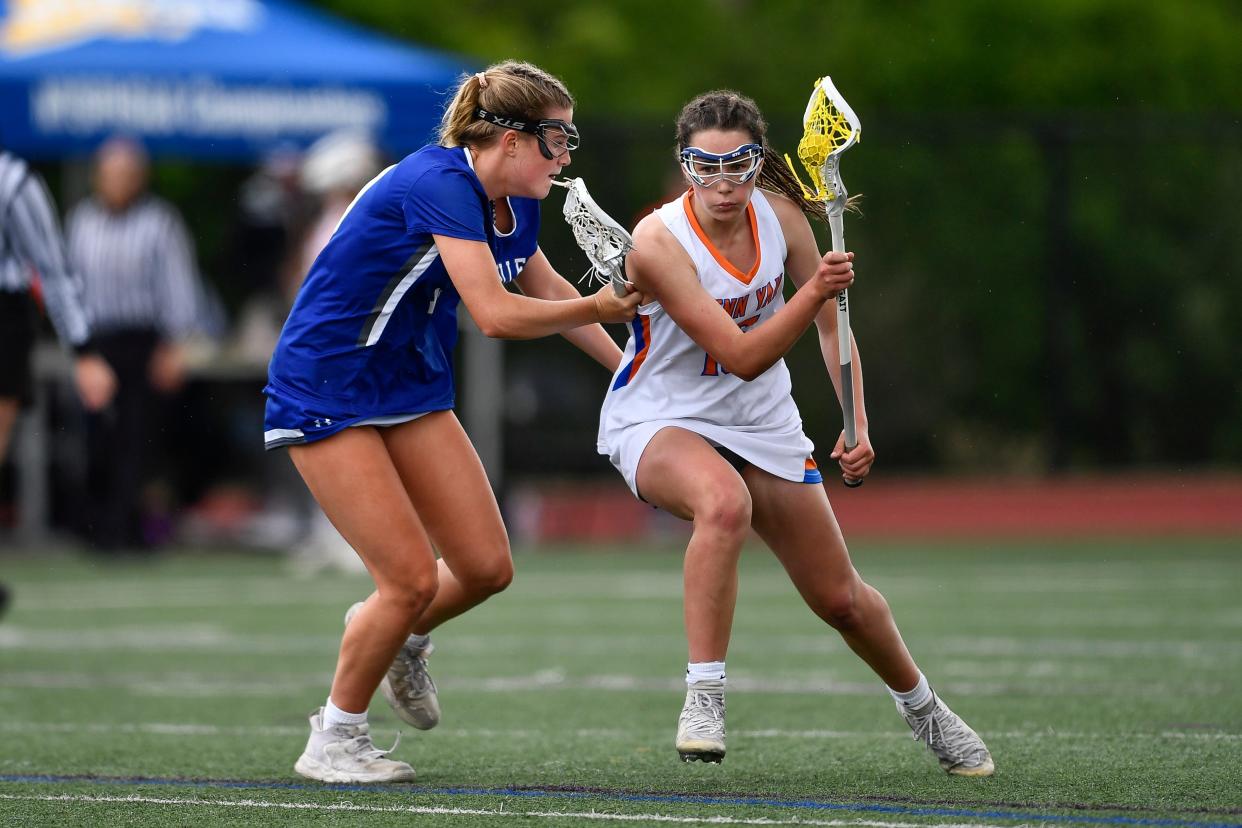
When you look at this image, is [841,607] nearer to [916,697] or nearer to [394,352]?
[916,697]

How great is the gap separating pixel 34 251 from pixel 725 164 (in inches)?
176

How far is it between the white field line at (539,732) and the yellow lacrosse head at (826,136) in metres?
2.05

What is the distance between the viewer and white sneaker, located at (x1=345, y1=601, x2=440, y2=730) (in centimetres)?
612

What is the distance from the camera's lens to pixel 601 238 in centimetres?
535

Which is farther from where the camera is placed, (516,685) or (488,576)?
(516,685)

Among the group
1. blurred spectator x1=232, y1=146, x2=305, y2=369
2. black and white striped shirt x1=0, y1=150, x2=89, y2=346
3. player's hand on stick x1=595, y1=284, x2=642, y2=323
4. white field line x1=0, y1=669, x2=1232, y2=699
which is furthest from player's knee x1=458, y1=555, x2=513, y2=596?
blurred spectator x1=232, y1=146, x2=305, y2=369

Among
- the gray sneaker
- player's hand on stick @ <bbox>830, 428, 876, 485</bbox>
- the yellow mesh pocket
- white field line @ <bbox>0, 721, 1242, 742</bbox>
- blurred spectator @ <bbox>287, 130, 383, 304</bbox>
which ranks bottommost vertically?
white field line @ <bbox>0, 721, 1242, 742</bbox>

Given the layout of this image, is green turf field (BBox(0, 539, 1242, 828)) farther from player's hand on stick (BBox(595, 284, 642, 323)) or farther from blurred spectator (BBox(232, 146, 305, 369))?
blurred spectator (BBox(232, 146, 305, 369))

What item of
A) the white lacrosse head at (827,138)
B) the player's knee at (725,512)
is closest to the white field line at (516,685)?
the player's knee at (725,512)

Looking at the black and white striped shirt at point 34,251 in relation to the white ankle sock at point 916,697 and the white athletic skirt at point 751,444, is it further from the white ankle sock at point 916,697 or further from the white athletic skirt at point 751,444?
the white ankle sock at point 916,697

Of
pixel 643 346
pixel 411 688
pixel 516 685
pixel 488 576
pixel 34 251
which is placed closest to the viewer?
pixel 643 346

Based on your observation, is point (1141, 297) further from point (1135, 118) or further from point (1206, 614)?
point (1206, 614)

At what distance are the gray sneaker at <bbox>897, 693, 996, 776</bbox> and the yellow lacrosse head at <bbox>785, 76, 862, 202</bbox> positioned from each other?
1.53 metres

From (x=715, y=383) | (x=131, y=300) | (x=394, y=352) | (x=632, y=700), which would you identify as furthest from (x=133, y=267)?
(x=715, y=383)
